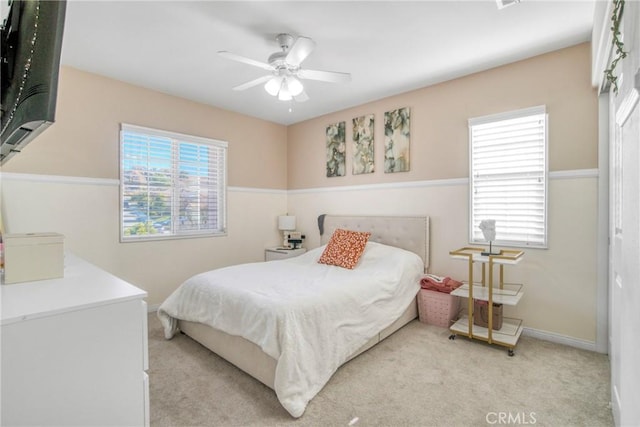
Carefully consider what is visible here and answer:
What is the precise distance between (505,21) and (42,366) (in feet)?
10.6

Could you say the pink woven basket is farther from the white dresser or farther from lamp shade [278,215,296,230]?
the white dresser

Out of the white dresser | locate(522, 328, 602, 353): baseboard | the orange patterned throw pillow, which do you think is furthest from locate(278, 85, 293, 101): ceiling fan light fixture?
locate(522, 328, 602, 353): baseboard

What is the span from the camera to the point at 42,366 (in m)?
0.93

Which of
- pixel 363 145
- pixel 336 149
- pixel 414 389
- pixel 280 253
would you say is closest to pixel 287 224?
pixel 280 253

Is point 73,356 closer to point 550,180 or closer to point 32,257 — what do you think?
point 32,257

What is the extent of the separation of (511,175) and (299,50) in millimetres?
2262

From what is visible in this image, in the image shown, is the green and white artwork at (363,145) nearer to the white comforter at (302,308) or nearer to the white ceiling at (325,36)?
the white ceiling at (325,36)

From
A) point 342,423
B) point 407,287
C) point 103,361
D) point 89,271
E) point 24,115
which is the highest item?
point 24,115

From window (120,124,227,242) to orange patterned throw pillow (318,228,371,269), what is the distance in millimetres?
1607

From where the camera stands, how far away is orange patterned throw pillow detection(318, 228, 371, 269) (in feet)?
11.0

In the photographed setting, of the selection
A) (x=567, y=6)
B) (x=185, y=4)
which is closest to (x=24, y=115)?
(x=185, y=4)

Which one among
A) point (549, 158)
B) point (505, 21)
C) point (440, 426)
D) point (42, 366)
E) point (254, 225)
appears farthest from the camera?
point (254, 225)

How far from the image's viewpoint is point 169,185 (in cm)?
378

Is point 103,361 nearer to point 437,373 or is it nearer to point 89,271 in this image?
point 89,271
